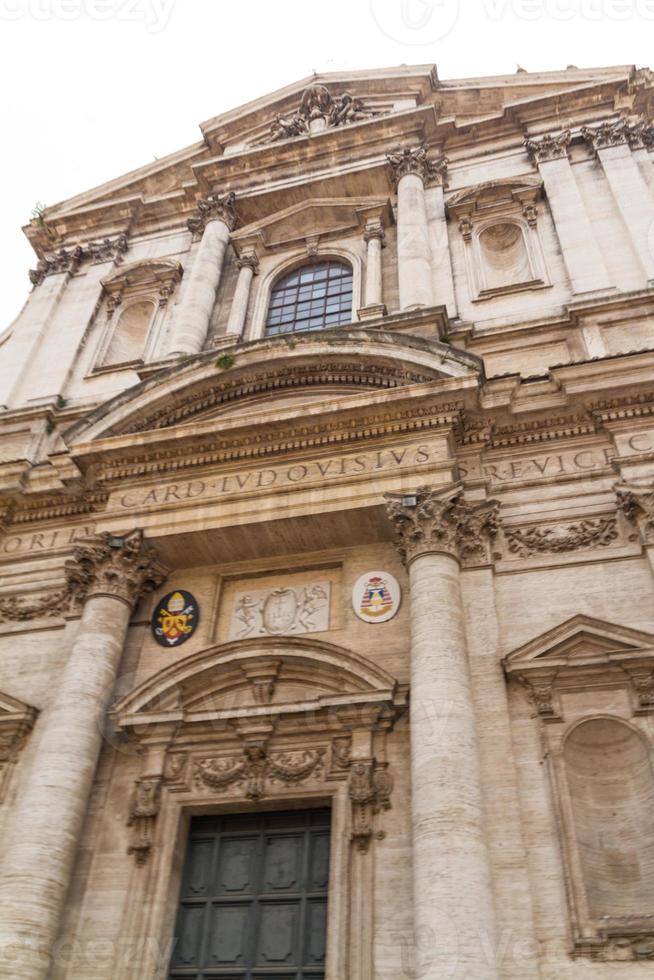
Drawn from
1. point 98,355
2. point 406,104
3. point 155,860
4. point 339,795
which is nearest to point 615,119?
point 406,104

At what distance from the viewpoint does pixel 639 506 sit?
31.4 feet

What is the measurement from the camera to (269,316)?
1586 cm

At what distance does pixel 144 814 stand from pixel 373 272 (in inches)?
397

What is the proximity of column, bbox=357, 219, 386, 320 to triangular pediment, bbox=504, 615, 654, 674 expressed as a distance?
7.06 meters

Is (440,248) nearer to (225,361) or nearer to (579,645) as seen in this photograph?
(225,361)

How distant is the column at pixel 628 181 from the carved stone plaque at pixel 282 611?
7.11 meters

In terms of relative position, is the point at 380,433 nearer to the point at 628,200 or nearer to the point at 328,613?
the point at 328,613

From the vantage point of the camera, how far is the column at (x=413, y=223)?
45.6ft

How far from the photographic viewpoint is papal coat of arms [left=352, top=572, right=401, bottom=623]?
10.2 meters

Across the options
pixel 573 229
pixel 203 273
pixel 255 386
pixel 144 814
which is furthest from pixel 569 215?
pixel 144 814

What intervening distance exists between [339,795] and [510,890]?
2.12 m

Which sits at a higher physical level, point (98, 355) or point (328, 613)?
point (98, 355)

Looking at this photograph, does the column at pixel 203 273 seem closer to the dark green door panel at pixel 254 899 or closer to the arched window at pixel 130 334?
the arched window at pixel 130 334

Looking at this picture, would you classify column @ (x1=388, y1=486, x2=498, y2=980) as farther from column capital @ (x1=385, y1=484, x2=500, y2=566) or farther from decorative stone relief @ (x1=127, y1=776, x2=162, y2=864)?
decorative stone relief @ (x1=127, y1=776, x2=162, y2=864)
